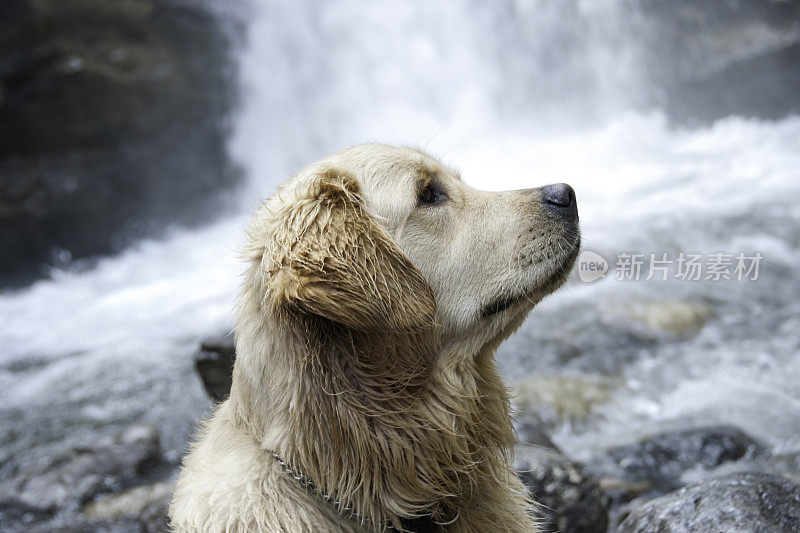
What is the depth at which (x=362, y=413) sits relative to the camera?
241cm

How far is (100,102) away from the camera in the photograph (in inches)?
610

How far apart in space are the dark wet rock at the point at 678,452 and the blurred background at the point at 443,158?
0.02m

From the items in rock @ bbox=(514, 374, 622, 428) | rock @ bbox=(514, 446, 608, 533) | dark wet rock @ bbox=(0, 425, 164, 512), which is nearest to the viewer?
rock @ bbox=(514, 446, 608, 533)

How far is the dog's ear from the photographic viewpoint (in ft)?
7.55

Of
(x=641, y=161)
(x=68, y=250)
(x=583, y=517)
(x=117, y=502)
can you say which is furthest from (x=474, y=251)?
(x=68, y=250)

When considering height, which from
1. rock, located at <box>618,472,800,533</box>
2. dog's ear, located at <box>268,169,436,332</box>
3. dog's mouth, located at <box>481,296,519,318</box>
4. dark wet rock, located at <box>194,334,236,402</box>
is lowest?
rock, located at <box>618,472,800,533</box>

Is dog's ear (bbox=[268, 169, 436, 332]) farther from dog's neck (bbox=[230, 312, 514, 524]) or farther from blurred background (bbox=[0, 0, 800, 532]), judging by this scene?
blurred background (bbox=[0, 0, 800, 532])

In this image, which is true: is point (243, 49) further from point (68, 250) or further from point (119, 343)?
point (119, 343)

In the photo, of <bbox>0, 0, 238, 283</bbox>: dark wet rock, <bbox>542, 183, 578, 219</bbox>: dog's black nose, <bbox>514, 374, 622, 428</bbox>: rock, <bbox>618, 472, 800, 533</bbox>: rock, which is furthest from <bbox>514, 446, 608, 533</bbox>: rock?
<bbox>0, 0, 238, 283</bbox>: dark wet rock

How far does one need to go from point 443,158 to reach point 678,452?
3.16 meters

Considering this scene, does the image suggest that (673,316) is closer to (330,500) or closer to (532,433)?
(532,433)

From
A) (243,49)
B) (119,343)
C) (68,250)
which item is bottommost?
(119,343)

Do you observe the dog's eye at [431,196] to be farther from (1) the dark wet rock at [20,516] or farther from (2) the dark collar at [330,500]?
(1) the dark wet rock at [20,516]

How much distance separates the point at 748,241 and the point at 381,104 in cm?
1165
